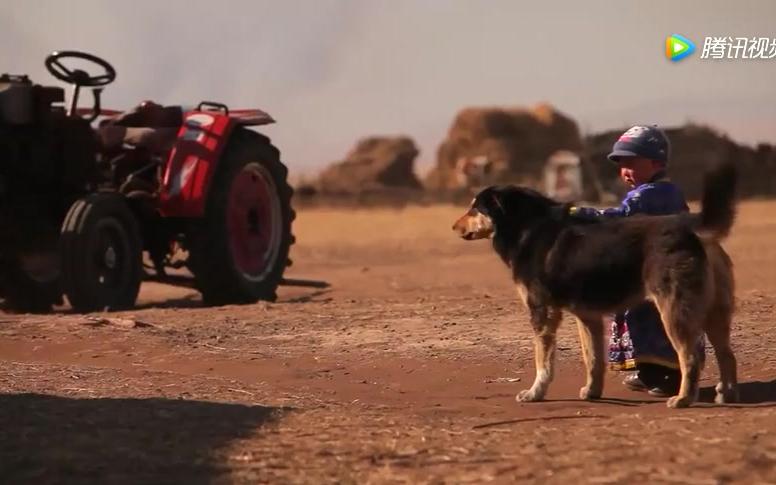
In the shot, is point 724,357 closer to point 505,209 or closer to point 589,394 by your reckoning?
point 589,394

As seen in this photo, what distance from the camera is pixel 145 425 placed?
5.45 metres

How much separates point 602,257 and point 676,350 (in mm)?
590

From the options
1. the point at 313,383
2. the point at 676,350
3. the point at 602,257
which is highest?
the point at 602,257

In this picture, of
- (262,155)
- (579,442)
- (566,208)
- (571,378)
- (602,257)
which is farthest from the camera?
(262,155)

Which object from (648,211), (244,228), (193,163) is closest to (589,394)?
(648,211)

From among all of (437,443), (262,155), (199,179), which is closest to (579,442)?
(437,443)

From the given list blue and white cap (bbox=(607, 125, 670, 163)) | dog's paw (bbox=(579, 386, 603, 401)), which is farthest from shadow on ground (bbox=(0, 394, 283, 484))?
blue and white cap (bbox=(607, 125, 670, 163))

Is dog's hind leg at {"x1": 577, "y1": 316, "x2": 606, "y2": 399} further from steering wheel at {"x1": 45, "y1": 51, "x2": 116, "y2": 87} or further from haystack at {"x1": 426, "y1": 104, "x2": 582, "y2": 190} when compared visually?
haystack at {"x1": 426, "y1": 104, "x2": 582, "y2": 190}

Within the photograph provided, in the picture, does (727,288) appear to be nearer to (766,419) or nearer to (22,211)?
(766,419)

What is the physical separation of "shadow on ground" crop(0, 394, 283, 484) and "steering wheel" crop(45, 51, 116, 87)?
16.7ft

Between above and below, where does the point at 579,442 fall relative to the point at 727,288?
below

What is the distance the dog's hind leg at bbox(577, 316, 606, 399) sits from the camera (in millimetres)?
6883

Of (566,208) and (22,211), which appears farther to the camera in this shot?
(22,211)

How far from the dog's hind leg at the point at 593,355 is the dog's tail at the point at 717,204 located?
32.6 inches
